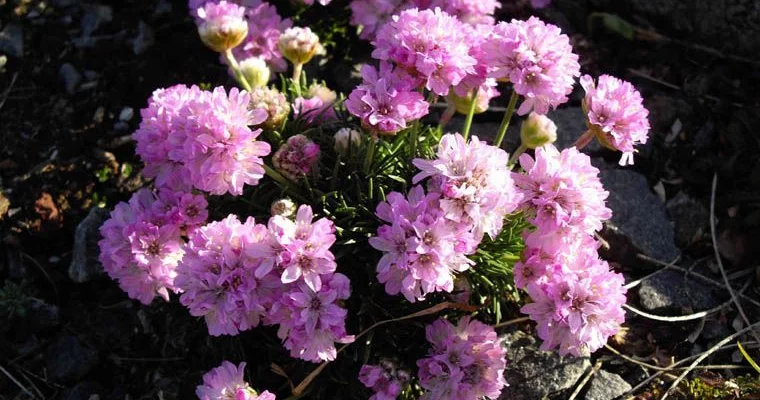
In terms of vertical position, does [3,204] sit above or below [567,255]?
below

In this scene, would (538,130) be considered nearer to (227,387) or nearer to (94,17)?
(227,387)

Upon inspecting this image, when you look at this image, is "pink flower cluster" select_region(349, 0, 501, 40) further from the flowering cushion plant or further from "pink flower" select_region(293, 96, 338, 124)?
"pink flower" select_region(293, 96, 338, 124)

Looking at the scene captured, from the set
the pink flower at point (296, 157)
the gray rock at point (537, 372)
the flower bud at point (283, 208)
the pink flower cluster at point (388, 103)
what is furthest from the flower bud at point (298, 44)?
the gray rock at point (537, 372)

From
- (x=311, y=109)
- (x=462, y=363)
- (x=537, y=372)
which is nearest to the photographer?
(x=462, y=363)

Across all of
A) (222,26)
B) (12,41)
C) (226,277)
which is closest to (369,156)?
(226,277)

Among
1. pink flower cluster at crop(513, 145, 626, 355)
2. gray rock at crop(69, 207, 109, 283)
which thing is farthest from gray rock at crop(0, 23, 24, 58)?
pink flower cluster at crop(513, 145, 626, 355)

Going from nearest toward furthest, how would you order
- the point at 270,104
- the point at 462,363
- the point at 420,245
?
the point at 420,245 → the point at 462,363 → the point at 270,104
